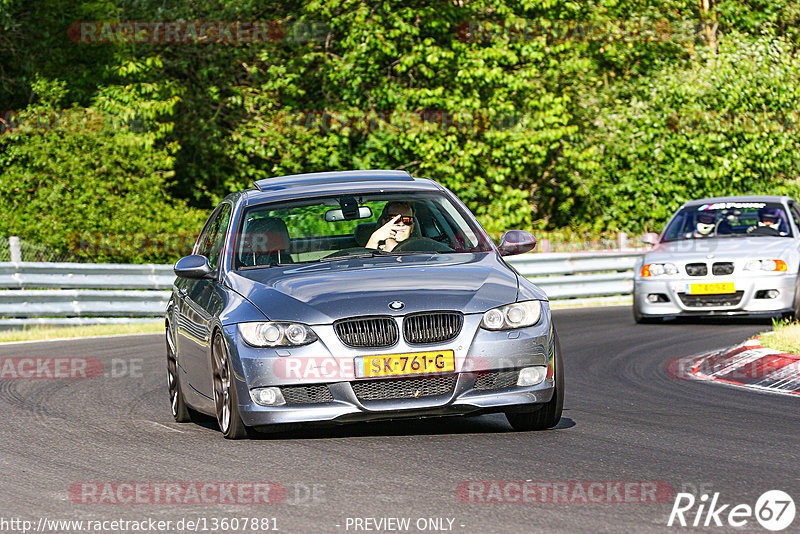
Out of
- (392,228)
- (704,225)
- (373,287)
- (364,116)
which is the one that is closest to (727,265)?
(704,225)

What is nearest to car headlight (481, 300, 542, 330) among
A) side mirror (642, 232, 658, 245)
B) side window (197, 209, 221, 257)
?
side window (197, 209, 221, 257)

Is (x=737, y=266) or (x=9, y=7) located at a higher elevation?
(x=9, y=7)

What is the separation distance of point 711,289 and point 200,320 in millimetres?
9420

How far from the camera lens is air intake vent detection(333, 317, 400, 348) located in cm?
782

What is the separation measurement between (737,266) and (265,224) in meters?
9.06

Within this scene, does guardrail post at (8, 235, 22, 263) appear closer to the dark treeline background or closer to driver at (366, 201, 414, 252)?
the dark treeline background

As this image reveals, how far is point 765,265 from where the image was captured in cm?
1697

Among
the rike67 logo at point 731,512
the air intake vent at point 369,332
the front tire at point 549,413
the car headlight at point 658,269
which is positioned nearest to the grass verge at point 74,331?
the car headlight at point 658,269

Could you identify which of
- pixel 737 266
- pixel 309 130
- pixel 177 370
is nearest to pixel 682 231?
pixel 737 266

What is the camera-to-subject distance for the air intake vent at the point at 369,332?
308 inches

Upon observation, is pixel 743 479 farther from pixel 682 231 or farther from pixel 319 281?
pixel 682 231

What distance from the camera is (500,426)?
8.60 m

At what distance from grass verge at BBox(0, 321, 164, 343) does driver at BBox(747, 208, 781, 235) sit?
811 cm

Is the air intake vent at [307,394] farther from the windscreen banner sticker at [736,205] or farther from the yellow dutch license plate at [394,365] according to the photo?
the windscreen banner sticker at [736,205]
